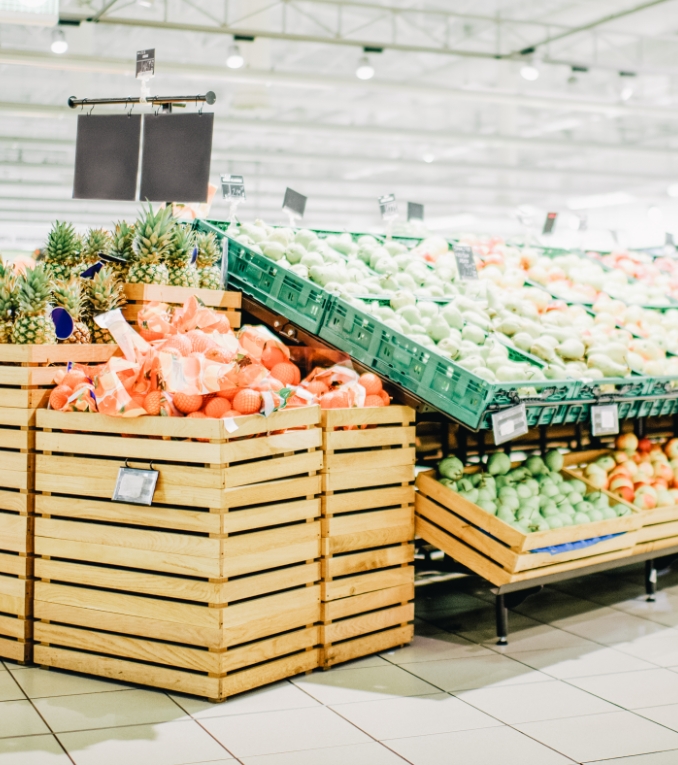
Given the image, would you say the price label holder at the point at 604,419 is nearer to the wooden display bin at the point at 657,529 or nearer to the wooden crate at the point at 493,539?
the wooden display bin at the point at 657,529

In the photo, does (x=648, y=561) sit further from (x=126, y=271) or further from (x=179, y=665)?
(x=126, y=271)

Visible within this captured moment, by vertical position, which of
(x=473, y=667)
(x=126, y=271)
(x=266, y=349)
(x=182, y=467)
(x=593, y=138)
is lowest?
(x=473, y=667)

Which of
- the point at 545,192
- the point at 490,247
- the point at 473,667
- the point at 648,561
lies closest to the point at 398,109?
the point at 545,192

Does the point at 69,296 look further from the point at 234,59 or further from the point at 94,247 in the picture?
the point at 234,59

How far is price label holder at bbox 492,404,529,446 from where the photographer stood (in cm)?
391

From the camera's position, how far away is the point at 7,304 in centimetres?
367

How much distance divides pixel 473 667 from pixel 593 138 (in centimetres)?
1736

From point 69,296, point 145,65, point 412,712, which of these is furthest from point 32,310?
point 412,712

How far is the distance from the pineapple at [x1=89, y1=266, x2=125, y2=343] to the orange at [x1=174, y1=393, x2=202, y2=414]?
850mm

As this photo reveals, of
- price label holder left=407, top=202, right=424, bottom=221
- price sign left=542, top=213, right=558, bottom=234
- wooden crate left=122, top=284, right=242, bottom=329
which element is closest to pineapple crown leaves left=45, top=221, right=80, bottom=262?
wooden crate left=122, top=284, right=242, bottom=329

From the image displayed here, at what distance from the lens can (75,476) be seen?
11.4 feet

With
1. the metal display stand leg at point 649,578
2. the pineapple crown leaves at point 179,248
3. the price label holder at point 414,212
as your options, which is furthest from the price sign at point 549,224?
the pineapple crown leaves at point 179,248

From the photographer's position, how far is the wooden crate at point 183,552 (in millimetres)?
3250

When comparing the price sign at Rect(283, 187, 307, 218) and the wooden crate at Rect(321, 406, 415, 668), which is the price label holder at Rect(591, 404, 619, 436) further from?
the price sign at Rect(283, 187, 307, 218)
